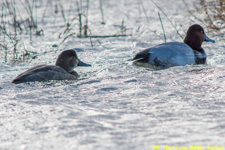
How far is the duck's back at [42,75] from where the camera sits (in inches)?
202

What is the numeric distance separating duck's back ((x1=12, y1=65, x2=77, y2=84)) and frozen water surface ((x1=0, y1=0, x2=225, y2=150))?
4.4 inches

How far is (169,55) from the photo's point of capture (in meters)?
6.06

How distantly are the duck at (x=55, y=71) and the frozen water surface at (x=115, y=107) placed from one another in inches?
4.7

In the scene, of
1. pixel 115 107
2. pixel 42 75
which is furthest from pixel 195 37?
pixel 115 107

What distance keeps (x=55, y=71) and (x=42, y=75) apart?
257 mm

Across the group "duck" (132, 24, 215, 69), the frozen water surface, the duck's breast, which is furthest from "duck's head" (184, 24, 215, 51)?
the duck's breast

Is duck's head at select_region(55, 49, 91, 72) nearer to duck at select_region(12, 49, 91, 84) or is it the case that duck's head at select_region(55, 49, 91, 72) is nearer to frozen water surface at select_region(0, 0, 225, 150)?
duck at select_region(12, 49, 91, 84)

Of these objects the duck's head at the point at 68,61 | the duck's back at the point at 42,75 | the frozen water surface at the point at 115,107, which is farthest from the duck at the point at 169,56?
the duck's back at the point at 42,75

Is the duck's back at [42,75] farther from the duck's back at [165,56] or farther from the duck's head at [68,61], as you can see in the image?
the duck's back at [165,56]

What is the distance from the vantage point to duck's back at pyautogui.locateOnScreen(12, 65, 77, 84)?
202 inches

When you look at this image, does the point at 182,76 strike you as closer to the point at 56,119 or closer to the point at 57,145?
the point at 56,119

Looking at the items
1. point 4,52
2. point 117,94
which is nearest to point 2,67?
point 4,52

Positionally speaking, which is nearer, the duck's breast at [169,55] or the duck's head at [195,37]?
the duck's breast at [169,55]

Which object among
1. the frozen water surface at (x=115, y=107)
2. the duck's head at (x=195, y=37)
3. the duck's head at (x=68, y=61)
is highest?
the duck's head at (x=195, y=37)
